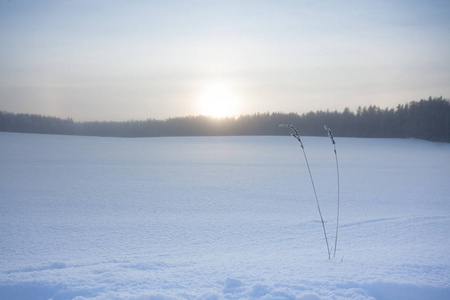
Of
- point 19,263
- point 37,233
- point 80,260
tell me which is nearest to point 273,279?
point 80,260

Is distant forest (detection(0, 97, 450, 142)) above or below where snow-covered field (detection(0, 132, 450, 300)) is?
above

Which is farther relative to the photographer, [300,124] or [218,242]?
[300,124]

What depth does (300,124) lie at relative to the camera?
5481 cm

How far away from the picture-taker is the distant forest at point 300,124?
40844 mm

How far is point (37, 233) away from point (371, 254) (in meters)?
5.11

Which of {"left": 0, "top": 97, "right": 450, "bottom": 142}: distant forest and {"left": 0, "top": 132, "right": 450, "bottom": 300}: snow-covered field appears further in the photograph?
{"left": 0, "top": 97, "right": 450, "bottom": 142}: distant forest

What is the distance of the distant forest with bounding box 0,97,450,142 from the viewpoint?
134 feet

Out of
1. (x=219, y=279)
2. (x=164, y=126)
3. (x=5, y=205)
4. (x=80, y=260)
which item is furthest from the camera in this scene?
(x=164, y=126)

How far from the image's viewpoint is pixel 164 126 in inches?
2655

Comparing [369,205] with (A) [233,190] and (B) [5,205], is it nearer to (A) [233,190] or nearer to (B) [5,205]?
(A) [233,190]

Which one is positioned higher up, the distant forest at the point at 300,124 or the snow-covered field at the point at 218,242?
the distant forest at the point at 300,124

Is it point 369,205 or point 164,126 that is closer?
point 369,205

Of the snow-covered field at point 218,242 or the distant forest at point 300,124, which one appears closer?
the snow-covered field at point 218,242

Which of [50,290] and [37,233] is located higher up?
[50,290]
